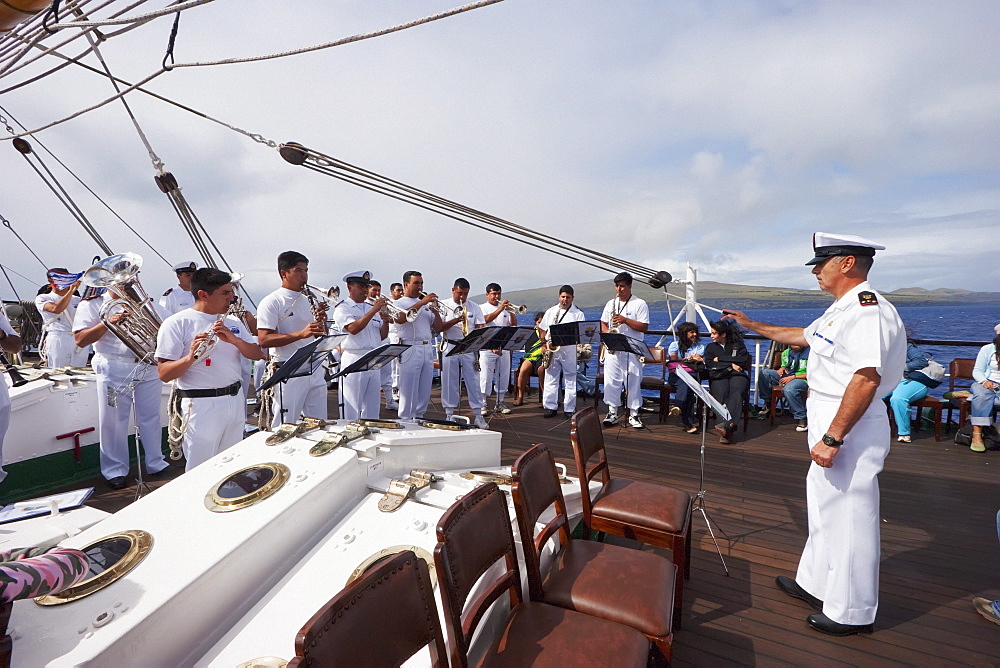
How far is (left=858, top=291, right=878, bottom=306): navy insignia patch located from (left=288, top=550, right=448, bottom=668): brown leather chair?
7.34ft

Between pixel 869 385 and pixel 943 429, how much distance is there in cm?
560

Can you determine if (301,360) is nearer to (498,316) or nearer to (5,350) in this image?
(5,350)

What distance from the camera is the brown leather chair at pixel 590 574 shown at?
1.68m

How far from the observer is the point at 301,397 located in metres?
4.20

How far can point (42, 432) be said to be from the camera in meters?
4.18

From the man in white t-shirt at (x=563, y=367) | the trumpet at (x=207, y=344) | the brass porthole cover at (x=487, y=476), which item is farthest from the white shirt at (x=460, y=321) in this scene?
the brass porthole cover at (x=487, y=476)

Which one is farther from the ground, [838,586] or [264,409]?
[264,409]

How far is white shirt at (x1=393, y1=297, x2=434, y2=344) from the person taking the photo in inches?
240

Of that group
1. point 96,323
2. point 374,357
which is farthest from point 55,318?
point 374,357

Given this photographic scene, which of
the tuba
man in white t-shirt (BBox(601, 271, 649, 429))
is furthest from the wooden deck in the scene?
the tuba

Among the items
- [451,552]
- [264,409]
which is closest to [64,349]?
[264,409]

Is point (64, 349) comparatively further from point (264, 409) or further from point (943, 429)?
point (943, 429)

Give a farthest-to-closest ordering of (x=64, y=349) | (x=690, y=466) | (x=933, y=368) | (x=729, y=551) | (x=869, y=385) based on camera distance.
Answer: (x=64, y=349) → (x=933, y=368) → (x=690, y=466) → (x=729, y=551) → (x=869, y=385)

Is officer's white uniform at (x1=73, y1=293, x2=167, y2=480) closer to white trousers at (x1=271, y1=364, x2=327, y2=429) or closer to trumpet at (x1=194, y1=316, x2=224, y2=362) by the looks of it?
white trousers at (x1=271, y1=364, x2=327, y2=429)
